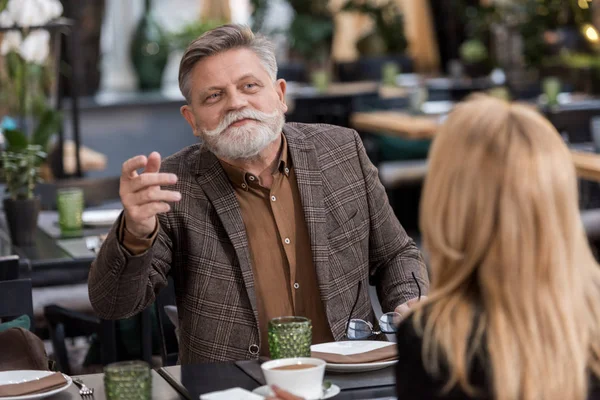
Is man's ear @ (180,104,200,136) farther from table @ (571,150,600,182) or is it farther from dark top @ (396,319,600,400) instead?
table @ (571,150,600,182)

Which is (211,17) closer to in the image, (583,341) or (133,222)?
(133,222)

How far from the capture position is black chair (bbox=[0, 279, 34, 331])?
2.37 m

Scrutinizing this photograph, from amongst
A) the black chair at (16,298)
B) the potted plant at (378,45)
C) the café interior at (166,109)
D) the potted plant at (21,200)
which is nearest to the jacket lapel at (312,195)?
the café interior at (166,109)

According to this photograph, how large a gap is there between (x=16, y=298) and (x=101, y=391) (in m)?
0.60

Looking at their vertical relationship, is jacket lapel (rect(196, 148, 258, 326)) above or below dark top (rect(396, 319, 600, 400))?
above

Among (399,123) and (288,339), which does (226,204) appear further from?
(399,123)

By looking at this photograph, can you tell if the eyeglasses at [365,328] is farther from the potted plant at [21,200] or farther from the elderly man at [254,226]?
the potted plant at [21,200]

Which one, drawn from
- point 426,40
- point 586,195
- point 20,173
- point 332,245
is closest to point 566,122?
point 586,195

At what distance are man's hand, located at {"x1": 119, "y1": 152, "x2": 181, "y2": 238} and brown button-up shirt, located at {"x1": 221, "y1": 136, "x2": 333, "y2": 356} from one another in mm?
459

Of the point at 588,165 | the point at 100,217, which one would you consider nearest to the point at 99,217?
the point at 100,217

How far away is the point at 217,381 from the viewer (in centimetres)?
189

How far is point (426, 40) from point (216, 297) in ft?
37.9

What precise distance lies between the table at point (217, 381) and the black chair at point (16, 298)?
0.54m

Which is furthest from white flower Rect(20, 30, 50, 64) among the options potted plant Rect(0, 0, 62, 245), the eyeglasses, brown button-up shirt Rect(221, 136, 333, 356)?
the eyeglasses
